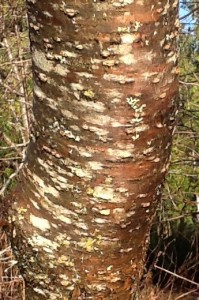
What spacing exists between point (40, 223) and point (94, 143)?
0.18m

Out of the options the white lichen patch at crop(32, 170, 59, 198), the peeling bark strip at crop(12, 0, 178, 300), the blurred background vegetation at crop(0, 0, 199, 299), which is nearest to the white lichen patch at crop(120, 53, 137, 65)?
the peeling bark strip at crop(12, 0, 178, 300)

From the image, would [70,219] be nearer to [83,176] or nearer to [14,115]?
[83,176]

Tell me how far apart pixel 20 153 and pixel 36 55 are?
Result: 397 centimetres

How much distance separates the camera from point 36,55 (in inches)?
35.4

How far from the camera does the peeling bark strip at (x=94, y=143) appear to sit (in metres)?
0.82

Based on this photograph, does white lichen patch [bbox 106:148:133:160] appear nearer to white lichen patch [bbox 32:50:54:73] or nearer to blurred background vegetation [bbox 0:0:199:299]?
white lichen patch [bbox 32:50:54:73]

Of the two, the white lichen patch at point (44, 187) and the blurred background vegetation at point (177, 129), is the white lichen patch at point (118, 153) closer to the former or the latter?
the white lichen patch at point (44, 187)

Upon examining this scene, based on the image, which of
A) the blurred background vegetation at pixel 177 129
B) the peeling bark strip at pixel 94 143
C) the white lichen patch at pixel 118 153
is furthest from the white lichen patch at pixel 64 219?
the blurred background vegetation at pixel 177 129

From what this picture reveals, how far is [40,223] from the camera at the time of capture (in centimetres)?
97

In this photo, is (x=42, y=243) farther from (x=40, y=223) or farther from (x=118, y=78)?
(x=118, y=78)

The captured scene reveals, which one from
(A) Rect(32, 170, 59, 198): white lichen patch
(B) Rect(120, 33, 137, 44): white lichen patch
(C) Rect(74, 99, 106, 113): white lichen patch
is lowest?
(A) Rect(32, 170, 59, 198): white lichen patch

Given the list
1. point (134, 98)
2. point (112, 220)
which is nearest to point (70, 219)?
point (112, 220)

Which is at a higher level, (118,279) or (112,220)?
(112,220)

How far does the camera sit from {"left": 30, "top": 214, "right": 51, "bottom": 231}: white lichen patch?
966mm
